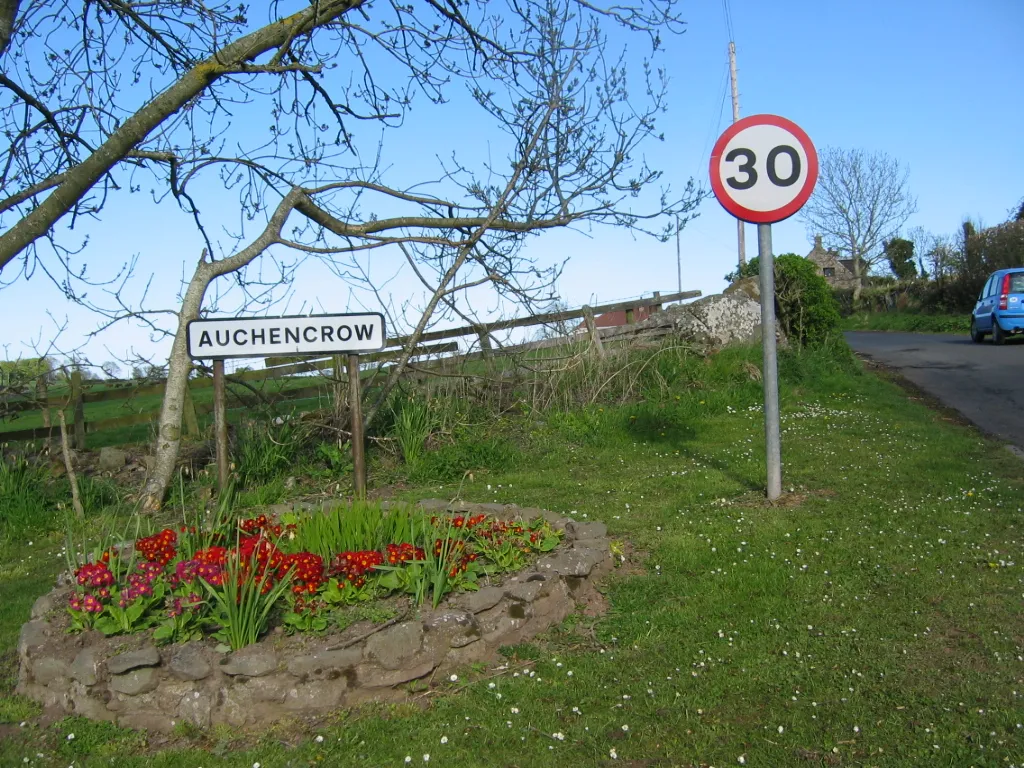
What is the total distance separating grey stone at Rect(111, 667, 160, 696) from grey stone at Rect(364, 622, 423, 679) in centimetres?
93

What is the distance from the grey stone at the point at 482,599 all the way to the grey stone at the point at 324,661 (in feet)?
1.99

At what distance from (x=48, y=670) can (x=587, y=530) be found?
3.00 metres

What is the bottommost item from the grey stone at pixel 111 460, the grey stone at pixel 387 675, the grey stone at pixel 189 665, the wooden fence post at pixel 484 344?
the grey stone at pixel 387 675

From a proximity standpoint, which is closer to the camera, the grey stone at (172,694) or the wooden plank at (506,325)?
the grey stone at (172,694)

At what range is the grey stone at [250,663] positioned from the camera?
12.2 feet

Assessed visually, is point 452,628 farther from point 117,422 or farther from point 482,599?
point 117,422

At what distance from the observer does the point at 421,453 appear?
9.05 metres

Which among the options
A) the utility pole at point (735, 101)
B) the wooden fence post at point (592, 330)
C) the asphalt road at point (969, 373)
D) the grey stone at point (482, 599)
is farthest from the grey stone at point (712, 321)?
the utility pole at point (735, 101)

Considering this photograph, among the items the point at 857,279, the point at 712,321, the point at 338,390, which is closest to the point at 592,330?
the point at 712,321

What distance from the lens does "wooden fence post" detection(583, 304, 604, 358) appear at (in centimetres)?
1164

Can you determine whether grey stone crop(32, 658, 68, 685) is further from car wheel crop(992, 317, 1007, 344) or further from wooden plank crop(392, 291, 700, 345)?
car wheel crop(992, 317, 1007, 344)

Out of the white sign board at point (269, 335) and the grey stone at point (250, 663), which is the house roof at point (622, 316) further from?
the grey stone at point (250, 663)

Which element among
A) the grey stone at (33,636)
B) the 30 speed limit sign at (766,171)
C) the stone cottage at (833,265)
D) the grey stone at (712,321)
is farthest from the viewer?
the stone cottage at (833,265)

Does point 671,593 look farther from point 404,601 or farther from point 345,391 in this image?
point 345,391
